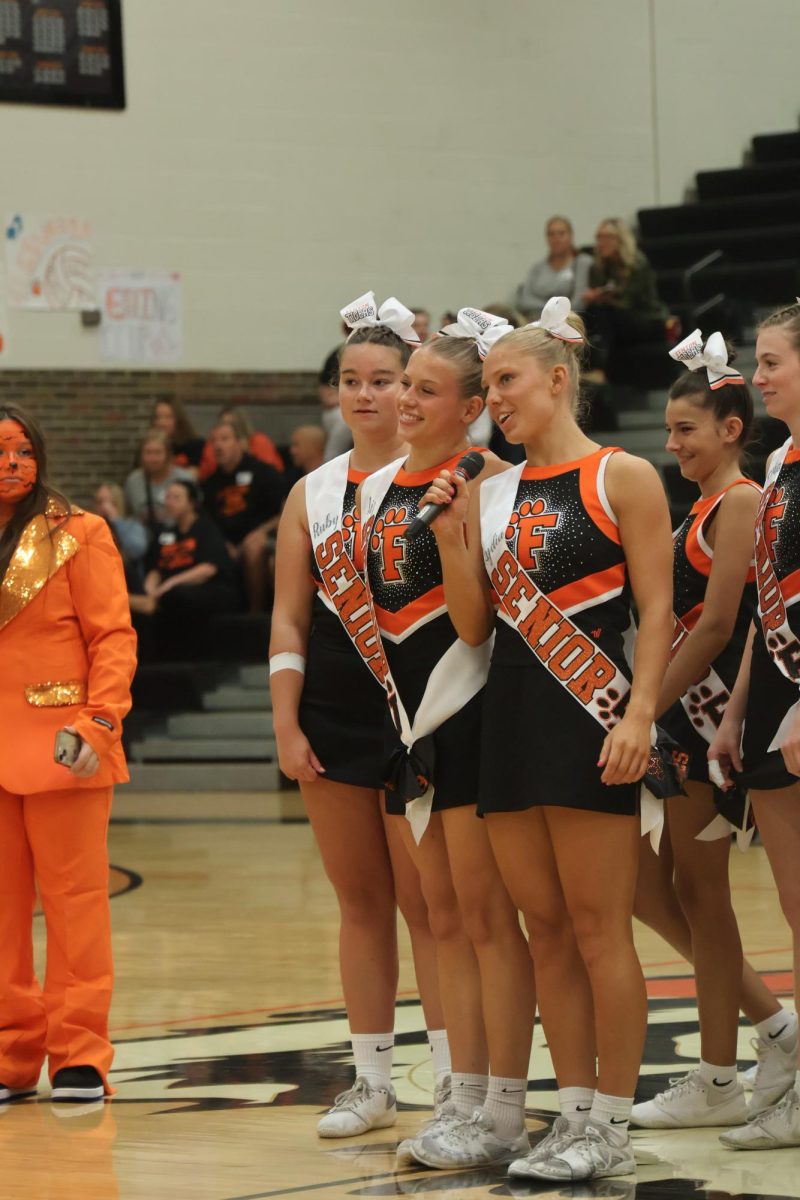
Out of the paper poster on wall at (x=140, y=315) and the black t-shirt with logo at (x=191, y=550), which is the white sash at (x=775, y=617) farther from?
the paper poster on wall at (x=140, y=315)

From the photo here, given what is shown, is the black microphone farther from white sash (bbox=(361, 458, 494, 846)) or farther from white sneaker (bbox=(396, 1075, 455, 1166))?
white sneaker (bbox=(396, 1075, 455, 1166))

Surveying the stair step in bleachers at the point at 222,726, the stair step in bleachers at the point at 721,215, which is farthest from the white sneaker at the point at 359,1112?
the stair step in bleachers at the point at 721,215

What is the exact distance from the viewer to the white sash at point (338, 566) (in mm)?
3371

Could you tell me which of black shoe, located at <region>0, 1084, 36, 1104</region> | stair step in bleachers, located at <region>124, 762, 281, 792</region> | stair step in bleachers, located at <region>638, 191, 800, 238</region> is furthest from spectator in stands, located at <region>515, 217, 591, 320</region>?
black shoe, located at <region>0, 1084, 36, 1104</region>

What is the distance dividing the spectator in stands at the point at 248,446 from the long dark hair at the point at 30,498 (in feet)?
20.3

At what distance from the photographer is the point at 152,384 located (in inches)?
451

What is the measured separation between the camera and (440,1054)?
11.3 ft

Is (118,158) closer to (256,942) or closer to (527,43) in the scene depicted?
(527,43)

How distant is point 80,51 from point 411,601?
8827 mm

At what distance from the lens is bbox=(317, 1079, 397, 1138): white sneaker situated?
134 inches

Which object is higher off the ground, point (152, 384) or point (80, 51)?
point (80, 51)

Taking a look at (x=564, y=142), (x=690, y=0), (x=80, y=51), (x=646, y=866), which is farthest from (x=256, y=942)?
(x=690, y=0)

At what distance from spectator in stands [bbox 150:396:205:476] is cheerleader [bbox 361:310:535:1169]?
7.33m

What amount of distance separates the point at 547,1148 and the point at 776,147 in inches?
430
